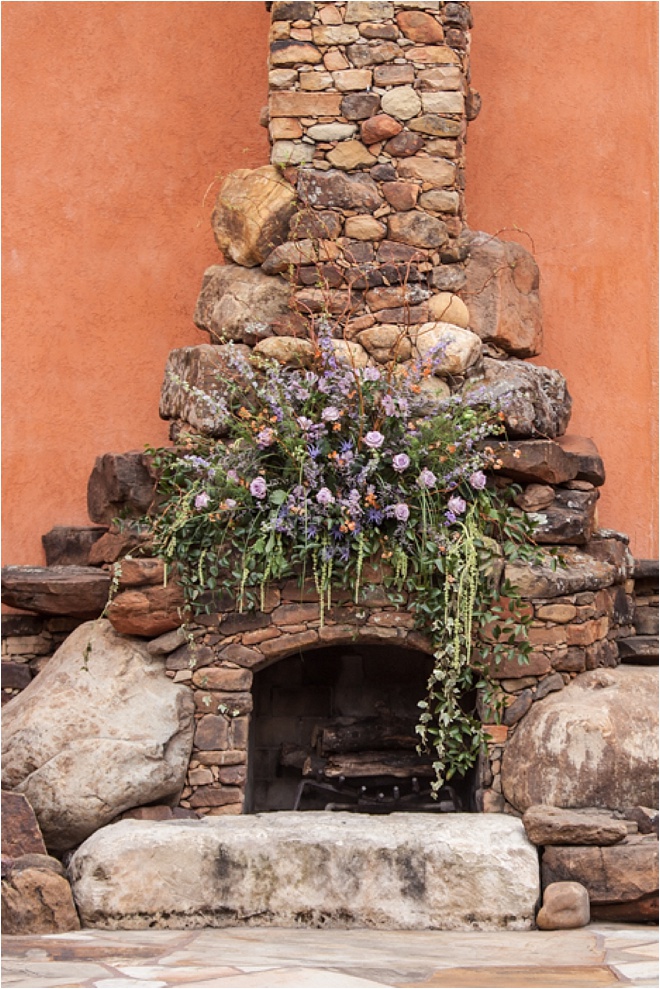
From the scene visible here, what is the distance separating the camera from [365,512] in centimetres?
672

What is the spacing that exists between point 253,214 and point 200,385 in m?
1.09

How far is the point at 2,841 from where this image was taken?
242 inches

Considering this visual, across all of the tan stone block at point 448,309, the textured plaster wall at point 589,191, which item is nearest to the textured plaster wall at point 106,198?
the textured plaster wall at point 589,191

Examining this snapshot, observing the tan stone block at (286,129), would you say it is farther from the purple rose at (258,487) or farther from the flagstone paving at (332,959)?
the flagstone paving at (332,959)

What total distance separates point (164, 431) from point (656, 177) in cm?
364

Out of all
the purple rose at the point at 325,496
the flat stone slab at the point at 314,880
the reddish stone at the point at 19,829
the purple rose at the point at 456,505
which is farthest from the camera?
the purple rose at the point at 456,505

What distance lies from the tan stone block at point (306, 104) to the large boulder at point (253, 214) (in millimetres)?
332

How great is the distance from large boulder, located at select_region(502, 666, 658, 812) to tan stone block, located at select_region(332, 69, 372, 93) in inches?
144

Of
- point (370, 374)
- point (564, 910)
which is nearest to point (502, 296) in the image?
point (370, 374)

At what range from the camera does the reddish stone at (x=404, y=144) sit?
7.57m

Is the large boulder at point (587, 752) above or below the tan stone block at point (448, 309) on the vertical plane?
below

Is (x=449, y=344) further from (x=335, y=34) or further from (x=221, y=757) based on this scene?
(x=221, y=757)

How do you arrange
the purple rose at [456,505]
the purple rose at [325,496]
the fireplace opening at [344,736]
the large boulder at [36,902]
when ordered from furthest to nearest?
Answer: the fireplace opening at [344,736] < the purple rose at [456,505] < the purple rose at [325,496] < the large boulder at [36,902]

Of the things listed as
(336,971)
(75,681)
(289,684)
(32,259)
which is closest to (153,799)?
(75,681)
